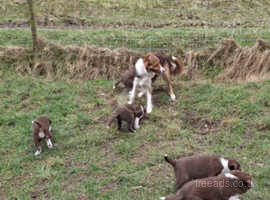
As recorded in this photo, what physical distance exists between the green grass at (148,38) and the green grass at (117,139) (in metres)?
1.85

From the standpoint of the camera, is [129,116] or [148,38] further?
[148,38]

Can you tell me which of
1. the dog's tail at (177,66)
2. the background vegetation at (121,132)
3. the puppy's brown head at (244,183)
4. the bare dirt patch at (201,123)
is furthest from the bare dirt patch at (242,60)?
the puppy's brown head at (244,183)

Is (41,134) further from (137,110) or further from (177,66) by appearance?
(177,66)

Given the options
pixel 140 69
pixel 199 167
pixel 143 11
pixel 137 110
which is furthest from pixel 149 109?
pixel 143 11

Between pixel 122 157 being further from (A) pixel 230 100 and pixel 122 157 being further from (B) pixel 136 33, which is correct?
(B) pixel 136 33

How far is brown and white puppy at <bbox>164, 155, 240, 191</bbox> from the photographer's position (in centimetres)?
525

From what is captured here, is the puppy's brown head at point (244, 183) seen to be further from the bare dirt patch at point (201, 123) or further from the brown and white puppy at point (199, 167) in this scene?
the bare dirt patch at point (201, 123)

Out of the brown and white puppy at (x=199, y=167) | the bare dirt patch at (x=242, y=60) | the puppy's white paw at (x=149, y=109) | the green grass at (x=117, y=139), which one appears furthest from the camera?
the bare dirt patch at (x=242, y=60)

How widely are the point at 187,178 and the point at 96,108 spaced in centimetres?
402

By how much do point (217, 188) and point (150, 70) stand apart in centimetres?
417

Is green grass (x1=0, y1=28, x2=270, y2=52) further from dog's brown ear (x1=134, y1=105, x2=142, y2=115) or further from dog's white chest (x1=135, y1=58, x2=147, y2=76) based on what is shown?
dog's brown ear (x1=134, y1=105, x2=142, y2=115)

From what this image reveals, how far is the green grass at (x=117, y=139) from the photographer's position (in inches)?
231

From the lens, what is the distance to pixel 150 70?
8.39 m

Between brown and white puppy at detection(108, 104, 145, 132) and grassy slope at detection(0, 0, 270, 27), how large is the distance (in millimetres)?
7763
